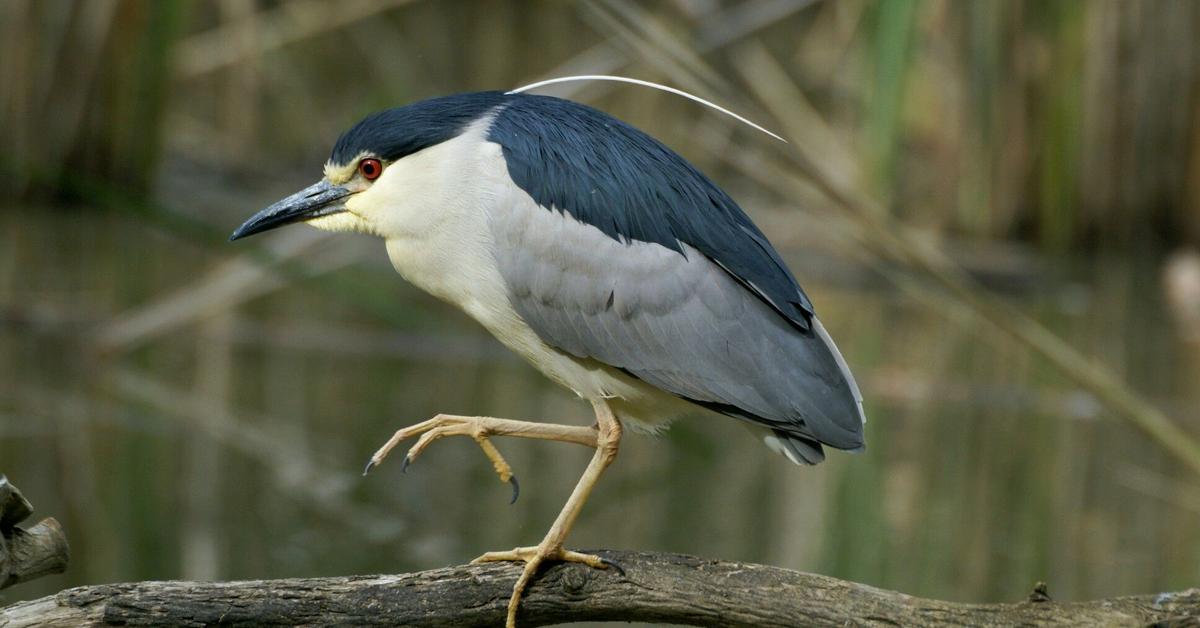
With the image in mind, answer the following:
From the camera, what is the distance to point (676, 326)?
2.43 meters

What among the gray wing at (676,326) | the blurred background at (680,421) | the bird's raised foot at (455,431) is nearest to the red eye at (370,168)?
the gray wing at (676,326)

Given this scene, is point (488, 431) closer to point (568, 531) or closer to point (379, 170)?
point (568, 531)

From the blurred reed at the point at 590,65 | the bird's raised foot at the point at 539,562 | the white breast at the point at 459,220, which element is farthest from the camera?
the blurred reed at the point at 590,65

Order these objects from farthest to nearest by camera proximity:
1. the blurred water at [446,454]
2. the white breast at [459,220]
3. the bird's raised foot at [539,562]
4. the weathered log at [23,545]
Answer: the blurred water at [446,454] < the white breast at [459,220] < the bird's raised foot at [539,562] < the weathered log at [23,545]

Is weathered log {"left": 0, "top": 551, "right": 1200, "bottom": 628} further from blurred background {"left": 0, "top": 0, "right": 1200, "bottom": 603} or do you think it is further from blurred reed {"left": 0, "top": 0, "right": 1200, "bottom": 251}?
blurred reed {"left": 0, "top": 0, "right": 1200, "bottom": 251}

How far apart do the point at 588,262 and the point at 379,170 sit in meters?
0.35

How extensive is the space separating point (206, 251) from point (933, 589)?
424cm

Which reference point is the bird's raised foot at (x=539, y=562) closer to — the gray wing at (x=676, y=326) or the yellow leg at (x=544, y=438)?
the yellow leg at (x=544, y=438)

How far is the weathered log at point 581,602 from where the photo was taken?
206 cm

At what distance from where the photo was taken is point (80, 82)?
6.34 metres

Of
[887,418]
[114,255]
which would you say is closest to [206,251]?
[114,255]

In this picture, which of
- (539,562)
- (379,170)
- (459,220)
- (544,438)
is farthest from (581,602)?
(379,170)

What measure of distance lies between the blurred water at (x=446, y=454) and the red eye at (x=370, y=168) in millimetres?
1876

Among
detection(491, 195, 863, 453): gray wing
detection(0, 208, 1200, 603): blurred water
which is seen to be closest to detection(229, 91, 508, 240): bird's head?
detection(491, 195, 863, 453): gray wing
